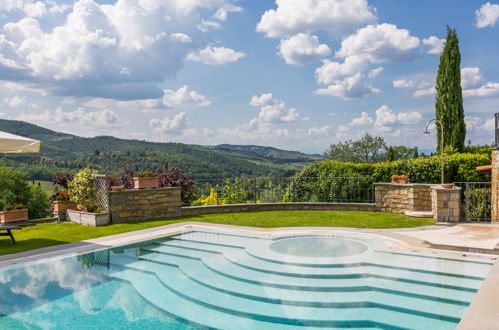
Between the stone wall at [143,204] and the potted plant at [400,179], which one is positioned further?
the potted plant at [400,179]

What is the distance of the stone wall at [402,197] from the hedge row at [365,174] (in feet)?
3.73

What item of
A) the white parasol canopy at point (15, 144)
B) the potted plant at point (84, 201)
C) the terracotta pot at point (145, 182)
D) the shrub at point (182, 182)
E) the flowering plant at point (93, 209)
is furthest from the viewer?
the shrub at point (182, 182)

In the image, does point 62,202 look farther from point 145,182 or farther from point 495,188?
point 495,188

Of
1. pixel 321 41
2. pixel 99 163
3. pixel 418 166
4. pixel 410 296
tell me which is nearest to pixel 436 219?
pixel 418 166

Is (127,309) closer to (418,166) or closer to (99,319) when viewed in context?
(99,319)

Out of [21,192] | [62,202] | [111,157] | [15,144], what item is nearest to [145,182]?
[62,202]

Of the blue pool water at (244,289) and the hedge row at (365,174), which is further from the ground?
the hedge row at (365,174)

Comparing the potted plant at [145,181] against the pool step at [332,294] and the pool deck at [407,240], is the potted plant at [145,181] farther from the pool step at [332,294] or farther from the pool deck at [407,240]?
the pool step at [332,294]

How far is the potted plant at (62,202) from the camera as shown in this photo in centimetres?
1172

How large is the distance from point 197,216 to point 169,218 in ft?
3.37

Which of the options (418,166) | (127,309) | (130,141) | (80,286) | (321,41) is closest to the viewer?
(127,309)

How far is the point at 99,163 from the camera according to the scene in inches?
1593

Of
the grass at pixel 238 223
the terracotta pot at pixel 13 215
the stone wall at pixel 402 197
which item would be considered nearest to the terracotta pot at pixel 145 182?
the grass at pixel 238 223

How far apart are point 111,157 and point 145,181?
3314 cm
